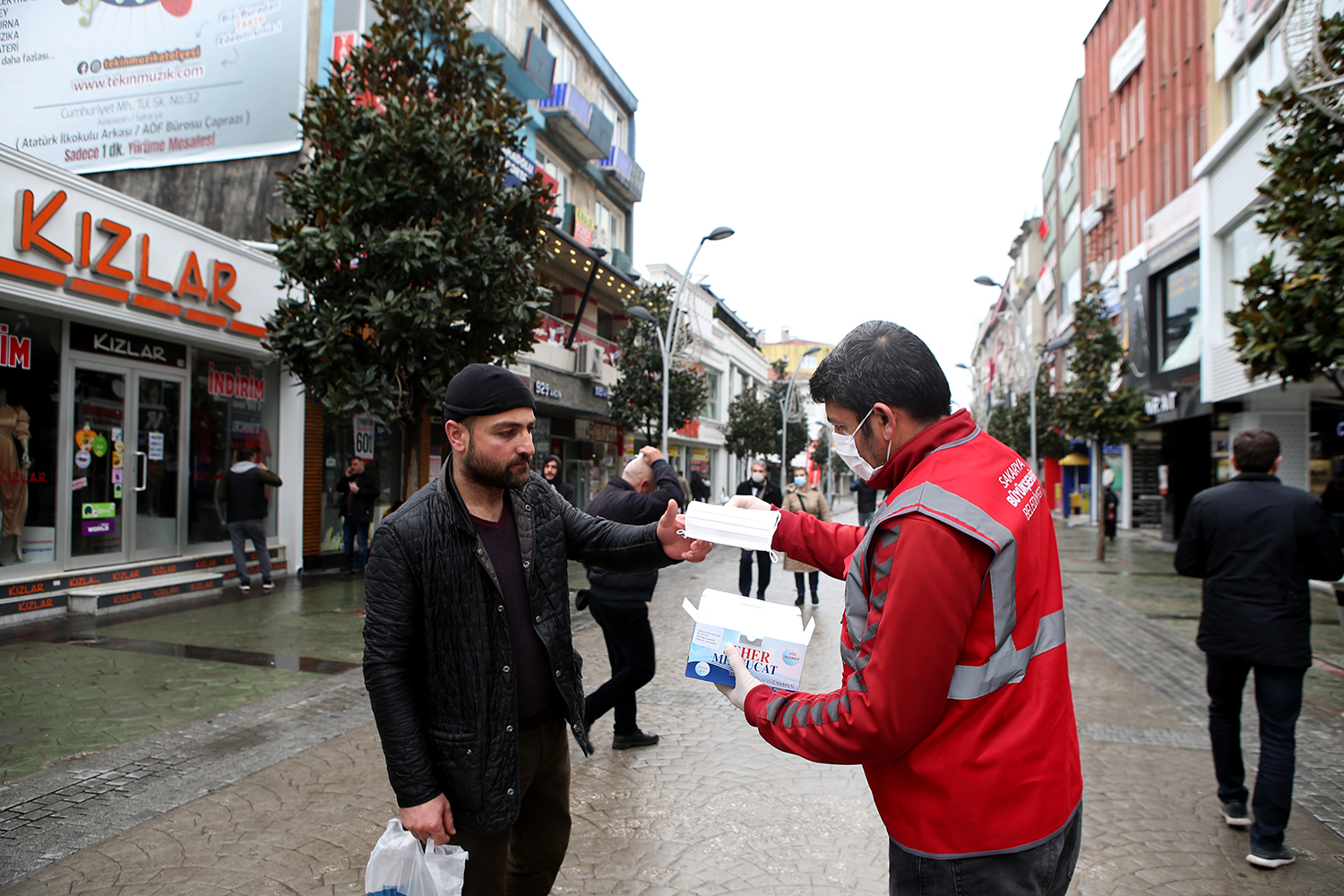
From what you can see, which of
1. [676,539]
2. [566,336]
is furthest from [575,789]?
[566,336]

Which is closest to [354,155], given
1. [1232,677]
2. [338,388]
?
[338,388]

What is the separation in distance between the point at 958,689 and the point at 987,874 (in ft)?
1.29

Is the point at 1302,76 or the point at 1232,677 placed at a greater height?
the point at 1302,76

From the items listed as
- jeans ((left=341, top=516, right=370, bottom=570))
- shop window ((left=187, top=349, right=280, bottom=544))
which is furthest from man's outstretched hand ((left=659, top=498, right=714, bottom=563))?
jeans ((left=341, top=516, right=370, bottom=570))

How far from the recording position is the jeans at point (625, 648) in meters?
5.11

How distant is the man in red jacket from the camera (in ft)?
5.21

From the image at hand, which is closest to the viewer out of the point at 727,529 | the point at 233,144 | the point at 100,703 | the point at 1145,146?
the point at 727,529

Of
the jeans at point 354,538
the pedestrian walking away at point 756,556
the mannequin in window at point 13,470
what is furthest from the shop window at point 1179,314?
the mannequin in window at point 13,470

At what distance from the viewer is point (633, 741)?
5.30 meters

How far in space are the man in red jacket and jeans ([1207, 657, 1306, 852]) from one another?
2659 mm

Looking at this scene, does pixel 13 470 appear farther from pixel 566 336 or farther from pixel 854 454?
pixel 566 336

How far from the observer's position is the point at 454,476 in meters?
2.51

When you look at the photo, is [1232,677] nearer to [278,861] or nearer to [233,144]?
[278,861]

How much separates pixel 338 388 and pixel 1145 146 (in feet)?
77.1
